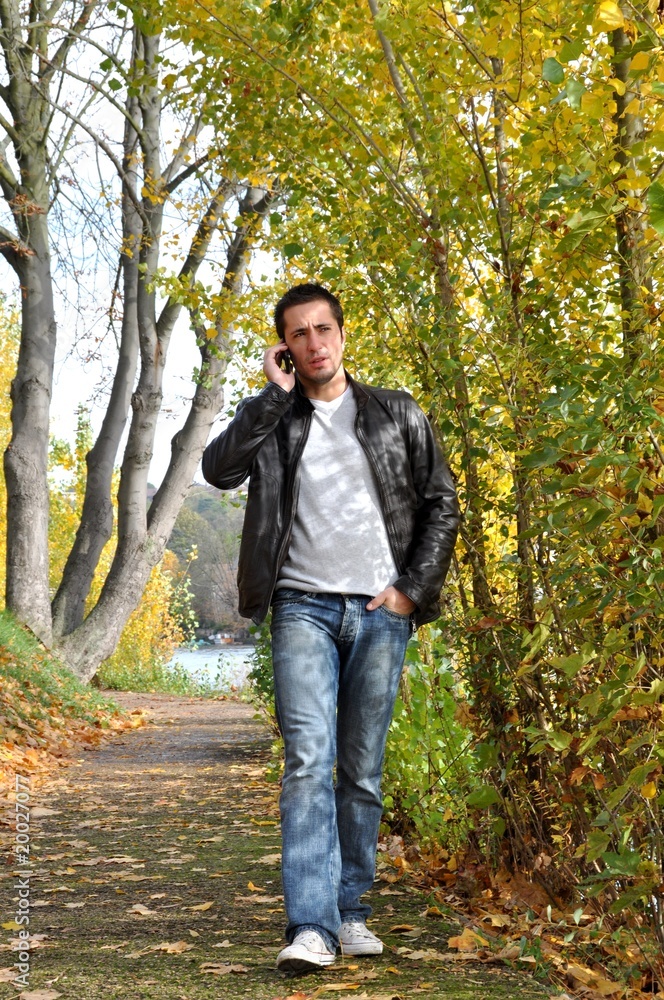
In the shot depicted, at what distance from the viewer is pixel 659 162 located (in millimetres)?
2746

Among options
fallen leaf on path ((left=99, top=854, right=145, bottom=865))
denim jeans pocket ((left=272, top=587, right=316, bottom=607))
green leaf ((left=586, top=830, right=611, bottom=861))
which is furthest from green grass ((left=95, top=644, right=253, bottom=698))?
green leaf ((left=586, top=830, right=611, bottom=861))

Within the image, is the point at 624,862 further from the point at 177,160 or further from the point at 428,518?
the point at 177,160

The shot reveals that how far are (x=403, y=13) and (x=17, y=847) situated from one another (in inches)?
165

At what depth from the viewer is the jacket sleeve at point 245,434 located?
10.3 ft

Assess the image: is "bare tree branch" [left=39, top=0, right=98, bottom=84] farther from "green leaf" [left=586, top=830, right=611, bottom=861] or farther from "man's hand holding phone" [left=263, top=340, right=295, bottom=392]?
"green leaf" [left=586, top=830, right=611, bottom=861]

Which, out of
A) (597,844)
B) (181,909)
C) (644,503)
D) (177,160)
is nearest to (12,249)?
(177,160)

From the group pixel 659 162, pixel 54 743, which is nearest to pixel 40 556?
pixel 54 743

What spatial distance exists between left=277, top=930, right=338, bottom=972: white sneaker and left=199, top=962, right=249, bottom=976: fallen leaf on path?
210 mm

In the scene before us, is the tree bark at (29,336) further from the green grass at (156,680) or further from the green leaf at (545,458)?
the green leaf at (545,458)

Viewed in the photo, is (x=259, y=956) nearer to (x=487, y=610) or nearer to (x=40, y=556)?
(x=487, y=610)

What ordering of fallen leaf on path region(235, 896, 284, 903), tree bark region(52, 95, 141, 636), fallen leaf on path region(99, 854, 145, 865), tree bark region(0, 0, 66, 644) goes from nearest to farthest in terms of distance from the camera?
fallen leaf on path region(235, 896, 284, 903), fallen leaf on path region(99, 854, 145, 865), tree bark region(0, 0, 66, 644), tree bark region(52, 95, 141, 636)

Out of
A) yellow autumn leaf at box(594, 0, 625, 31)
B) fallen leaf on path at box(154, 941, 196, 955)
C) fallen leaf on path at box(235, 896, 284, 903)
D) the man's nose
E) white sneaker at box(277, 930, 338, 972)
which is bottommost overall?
fallen leaf on path at box(235, 896, 284, 903)

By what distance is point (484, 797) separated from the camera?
11.4 ft

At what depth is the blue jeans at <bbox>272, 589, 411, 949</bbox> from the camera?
2947mm
